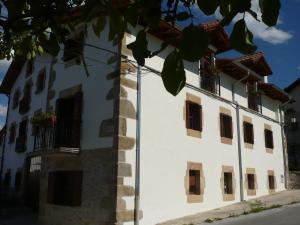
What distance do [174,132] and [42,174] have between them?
17.3 feet

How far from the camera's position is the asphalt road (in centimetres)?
1155

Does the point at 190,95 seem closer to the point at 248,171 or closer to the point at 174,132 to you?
the point at 174,132

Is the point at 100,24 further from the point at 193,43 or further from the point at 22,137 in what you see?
the point at 22,137

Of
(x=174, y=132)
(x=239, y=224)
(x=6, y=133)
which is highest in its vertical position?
(x=6, y=133)

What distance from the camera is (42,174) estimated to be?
1444 cm

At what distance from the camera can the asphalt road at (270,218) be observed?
37.9ft

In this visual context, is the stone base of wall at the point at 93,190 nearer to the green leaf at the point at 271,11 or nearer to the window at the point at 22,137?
the window at the point at 22,137

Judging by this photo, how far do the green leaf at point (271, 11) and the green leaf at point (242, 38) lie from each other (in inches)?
2.6

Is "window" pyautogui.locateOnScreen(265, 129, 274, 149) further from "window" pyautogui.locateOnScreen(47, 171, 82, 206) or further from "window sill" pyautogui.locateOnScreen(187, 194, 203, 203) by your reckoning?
"window" pyautogui.locateOnScreen(47, 171, 82, 206)

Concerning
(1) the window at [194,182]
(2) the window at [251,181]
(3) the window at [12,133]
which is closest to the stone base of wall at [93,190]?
(1) the window at [194,182]

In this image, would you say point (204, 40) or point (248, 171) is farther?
point (248, 171)

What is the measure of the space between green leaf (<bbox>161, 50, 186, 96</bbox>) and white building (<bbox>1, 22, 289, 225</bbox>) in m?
7.42

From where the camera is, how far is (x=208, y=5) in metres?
1.20

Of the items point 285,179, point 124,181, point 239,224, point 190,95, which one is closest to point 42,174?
point 124,181
